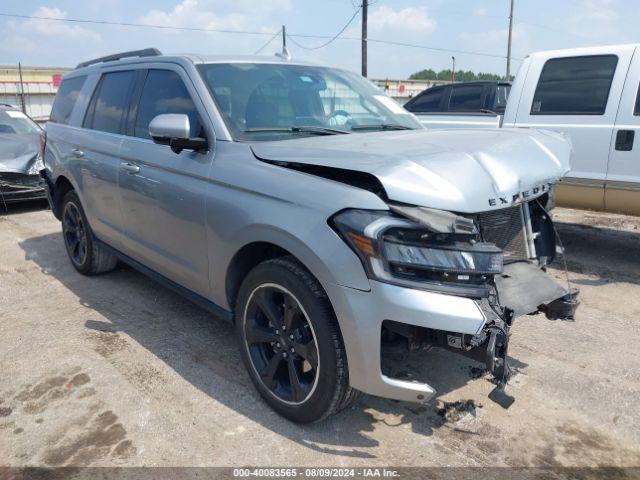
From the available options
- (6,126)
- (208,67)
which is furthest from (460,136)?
(6,126)

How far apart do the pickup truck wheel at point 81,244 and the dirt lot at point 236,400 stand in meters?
0.54

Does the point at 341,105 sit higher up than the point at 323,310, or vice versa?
the point at 341,105

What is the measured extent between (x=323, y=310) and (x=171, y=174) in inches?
62.2

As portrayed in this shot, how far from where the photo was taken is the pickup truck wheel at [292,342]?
2.55 metres

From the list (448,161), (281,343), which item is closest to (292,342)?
(281,343)

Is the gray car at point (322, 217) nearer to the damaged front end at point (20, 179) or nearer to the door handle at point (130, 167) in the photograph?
the door handle at point (130, 167)

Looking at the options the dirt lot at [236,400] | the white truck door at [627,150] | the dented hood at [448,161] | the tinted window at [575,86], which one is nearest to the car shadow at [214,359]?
the dirt lot at [236,400]

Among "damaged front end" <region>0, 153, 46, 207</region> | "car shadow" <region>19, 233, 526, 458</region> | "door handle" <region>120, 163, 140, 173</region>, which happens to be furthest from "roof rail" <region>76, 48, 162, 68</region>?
"damaged front end" <region>0, 153, 46, 207</region>

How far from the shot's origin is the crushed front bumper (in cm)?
231

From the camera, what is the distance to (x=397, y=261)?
232cm

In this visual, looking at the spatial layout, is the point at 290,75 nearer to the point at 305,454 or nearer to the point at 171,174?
the point at 171,174

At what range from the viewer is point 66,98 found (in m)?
5.48

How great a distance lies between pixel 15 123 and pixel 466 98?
7.87m

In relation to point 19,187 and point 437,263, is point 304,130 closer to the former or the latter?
point 437,263
